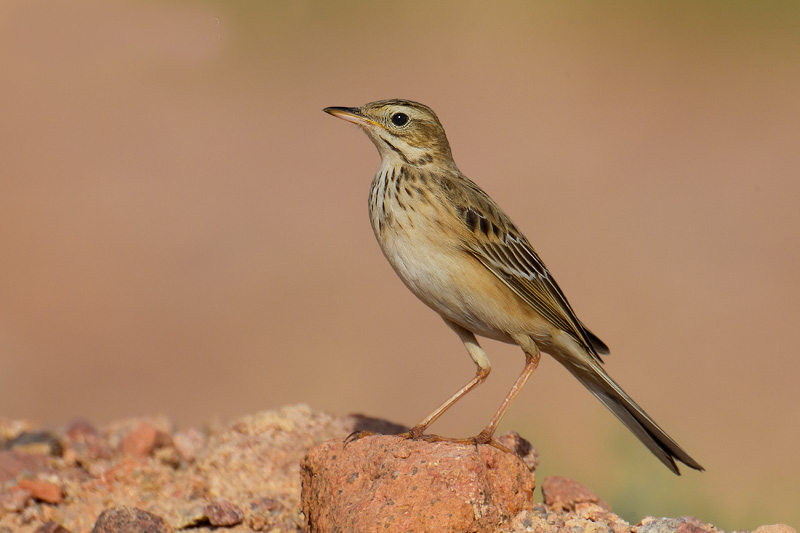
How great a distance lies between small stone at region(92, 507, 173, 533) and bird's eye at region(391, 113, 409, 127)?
2.82 metres

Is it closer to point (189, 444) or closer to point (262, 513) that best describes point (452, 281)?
point (262, 513)

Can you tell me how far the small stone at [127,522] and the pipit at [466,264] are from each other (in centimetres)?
150

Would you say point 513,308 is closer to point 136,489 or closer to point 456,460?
point 456,460

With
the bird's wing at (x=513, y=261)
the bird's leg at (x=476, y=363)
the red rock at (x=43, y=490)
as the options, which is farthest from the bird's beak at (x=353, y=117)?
the red rock at (x=43, y=490)

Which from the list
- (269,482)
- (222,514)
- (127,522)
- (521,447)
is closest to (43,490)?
(127,522)

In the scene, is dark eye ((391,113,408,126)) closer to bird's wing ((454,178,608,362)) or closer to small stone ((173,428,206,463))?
bird's wing ((454,178,608,362))

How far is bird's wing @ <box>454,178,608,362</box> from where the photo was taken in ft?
21.2

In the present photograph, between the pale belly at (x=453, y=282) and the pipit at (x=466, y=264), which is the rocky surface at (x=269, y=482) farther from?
the pale belly at (x=453, y=282)

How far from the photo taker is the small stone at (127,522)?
585 centimetres

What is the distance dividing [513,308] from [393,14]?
1808 cm

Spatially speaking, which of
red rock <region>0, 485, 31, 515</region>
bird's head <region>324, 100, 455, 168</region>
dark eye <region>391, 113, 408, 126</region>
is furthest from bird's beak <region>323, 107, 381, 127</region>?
red rock <region>0, 485, 31, 515</region>

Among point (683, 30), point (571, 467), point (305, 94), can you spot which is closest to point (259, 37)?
point (305, 94)

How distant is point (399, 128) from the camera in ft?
22.6

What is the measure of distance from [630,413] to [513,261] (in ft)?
3.77
